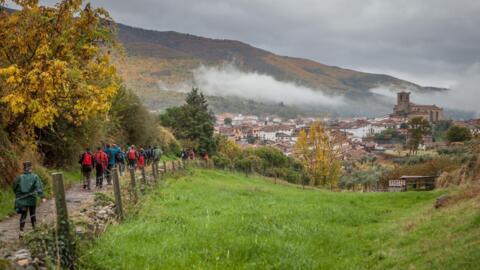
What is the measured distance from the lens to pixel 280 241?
512 inches

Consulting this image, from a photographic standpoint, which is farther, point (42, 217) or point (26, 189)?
point (42, 217)

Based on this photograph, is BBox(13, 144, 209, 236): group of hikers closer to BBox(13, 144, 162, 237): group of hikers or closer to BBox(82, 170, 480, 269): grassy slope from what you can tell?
BBox(13, 144, 162, 237): group of hikers

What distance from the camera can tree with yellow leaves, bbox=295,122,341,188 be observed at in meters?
73.2

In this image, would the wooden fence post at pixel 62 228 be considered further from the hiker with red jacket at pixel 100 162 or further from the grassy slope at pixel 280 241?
the hiker with red jacket at pixel 100 162

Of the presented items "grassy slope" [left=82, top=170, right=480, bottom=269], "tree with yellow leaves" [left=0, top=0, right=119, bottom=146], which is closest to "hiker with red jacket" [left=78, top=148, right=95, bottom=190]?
"tree with yellow leaves" [left=0, top=0, right=119, bottom=146]

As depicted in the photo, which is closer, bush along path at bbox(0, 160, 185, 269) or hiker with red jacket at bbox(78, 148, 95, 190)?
bush along path at bbox(0, 160, 185, 269)

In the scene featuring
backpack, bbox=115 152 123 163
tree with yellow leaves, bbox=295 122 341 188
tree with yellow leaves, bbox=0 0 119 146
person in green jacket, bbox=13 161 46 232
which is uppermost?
tree with yellow leaves, bbox=0 0 119 146

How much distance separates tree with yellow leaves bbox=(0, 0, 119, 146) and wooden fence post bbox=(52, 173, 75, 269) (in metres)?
8.89

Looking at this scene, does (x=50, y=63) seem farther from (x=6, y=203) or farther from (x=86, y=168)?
(x=6, y=203)

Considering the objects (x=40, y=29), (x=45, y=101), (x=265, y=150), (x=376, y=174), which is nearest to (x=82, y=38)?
(x=40, y=29)

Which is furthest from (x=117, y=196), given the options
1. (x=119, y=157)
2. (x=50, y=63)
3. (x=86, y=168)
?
(x=119, y=157)

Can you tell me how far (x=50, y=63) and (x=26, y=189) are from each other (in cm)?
817

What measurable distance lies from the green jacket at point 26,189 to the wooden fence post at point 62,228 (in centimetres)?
254

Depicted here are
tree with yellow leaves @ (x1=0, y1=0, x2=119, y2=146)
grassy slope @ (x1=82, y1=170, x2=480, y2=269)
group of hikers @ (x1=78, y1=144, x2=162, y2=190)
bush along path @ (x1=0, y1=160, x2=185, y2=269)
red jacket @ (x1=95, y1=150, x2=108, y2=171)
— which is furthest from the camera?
red jacket @ (x1=95, y1=150, x2=108, y2=171)
